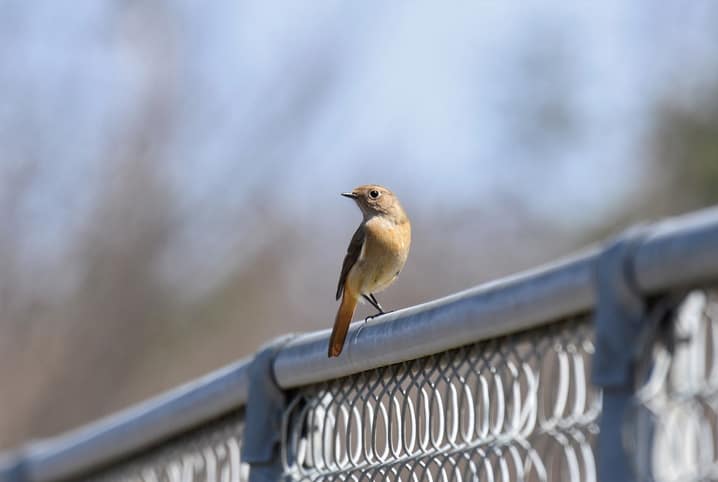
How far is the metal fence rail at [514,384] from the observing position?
192cm

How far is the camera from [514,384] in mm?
2438

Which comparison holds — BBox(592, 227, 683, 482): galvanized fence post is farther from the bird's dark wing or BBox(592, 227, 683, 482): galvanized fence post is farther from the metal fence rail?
the bird's dark wing

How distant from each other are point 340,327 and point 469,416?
68 centimetres

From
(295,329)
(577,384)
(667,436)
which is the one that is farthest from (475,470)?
(295,329)

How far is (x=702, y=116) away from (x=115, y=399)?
11.1 meters

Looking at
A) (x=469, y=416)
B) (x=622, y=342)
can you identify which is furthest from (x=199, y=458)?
(x=622, y=342)

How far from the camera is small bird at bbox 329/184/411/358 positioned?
5.14 m

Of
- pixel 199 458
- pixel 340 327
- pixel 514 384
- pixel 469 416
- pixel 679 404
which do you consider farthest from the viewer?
pixel 199 458

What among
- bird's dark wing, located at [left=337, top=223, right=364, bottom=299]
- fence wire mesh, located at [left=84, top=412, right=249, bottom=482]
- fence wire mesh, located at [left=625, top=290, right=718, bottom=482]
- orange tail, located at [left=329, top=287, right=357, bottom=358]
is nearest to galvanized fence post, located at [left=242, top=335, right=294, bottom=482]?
orange tail, located at [left=329, top=287, right=357, bottom=358]

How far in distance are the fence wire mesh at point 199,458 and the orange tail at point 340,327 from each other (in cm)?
39

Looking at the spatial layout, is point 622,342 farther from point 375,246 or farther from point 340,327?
point 375,246

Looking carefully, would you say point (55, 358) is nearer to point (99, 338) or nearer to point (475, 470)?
point (99, 338)

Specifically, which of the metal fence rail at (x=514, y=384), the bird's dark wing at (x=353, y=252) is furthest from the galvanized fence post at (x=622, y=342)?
the bird's dark wing at (x=353, y=252)

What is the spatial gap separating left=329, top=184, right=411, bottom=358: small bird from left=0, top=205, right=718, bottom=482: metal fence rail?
1253 mm
